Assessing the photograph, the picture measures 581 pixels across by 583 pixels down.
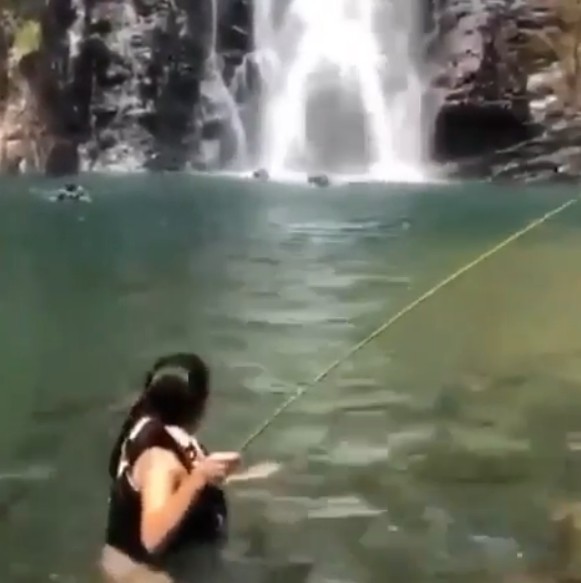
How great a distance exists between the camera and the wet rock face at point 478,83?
148 cm

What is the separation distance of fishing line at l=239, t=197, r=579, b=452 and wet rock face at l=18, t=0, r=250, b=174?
0.41 m

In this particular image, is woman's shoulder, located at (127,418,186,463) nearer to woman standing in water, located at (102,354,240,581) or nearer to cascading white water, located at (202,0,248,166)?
woman standing in water, located at (102,354,240,581)

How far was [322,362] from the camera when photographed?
118cm

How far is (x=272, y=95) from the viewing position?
157 cm

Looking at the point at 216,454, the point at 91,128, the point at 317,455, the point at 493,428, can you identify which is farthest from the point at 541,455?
the point at 91,128

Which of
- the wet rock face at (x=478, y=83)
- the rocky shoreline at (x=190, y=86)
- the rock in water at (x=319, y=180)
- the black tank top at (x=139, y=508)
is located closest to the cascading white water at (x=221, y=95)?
the rocky shoreline at (x=190, y=86)

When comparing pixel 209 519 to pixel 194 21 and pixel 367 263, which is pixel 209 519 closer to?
pixel 367 263

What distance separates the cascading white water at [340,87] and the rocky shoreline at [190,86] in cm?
4

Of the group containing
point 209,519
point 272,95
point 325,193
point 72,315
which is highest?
point 272,95

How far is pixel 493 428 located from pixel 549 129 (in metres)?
0.48

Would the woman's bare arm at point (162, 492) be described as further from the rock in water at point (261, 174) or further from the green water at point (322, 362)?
the rock in water at point (261, 174)

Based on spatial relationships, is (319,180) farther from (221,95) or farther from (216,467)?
(216,467)

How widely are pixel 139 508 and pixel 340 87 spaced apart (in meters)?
0.78

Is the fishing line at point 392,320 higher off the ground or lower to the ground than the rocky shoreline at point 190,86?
lower
